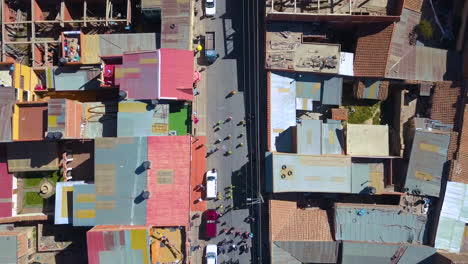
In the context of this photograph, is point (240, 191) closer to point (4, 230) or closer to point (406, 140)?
point (406, 140)

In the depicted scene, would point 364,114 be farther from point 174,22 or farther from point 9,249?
point 9,249

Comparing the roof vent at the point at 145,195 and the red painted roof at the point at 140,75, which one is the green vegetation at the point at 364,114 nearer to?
the red painted roof at the point at 140,75

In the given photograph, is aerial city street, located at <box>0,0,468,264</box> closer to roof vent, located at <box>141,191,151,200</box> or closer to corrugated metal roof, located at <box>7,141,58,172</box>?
corrugated metal roof, located at <box>7,141,58,172</box>

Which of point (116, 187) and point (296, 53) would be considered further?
point (296, 53)

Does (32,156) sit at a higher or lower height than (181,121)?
lower

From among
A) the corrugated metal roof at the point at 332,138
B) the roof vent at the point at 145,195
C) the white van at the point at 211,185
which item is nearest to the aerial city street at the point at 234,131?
the white van at the point at 211,185

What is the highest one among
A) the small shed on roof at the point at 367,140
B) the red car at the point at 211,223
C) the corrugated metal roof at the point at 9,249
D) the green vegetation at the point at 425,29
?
the green vegetation at the point at 425,29

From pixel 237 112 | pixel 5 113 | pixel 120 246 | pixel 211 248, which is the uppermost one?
pixel 237 112

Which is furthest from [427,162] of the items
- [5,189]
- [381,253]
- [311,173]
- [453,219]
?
[5,189]
